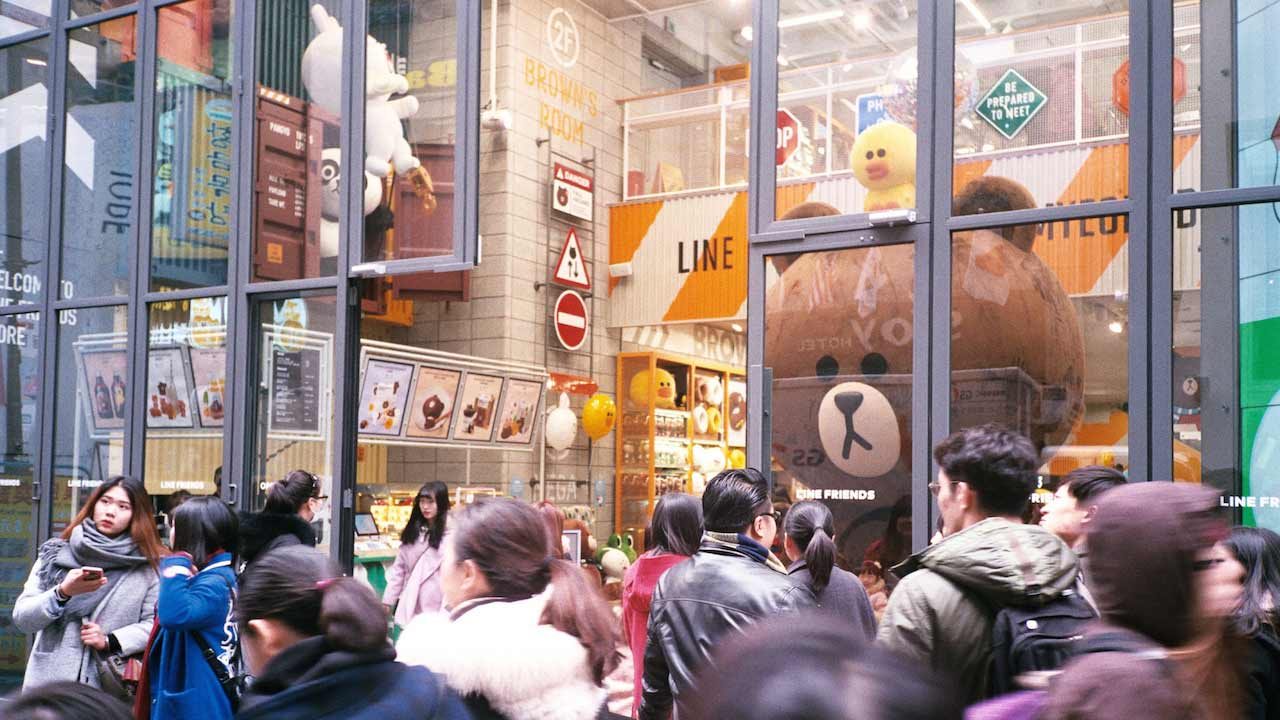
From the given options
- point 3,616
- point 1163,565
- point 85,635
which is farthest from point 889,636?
point 3,616

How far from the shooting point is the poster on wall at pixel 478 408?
9.80 metres

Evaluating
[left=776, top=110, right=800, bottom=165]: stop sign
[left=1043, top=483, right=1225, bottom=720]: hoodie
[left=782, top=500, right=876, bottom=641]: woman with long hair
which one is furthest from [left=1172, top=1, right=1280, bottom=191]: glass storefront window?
[left=1043, top=483, right=1225, bottom=720]: hoodie

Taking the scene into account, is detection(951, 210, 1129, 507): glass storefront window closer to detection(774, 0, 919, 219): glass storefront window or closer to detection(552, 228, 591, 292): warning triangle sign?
detection(774, 0, 919, 219): glass storefront window

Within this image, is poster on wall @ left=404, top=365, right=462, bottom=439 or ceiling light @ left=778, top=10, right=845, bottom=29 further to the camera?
poster on wall @ left=404, top=365, right=462, bottom=439

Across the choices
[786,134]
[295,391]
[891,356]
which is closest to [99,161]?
[295,391]

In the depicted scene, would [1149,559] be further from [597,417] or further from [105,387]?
[597,417]

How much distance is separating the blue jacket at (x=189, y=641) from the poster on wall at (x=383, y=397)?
434 centimetres

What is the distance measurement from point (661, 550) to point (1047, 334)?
77.4 inches

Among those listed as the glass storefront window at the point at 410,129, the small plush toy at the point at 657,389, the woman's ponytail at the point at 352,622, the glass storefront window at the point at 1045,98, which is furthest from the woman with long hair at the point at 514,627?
the small plush toy at the point at 657,389

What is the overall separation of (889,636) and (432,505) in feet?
16.7

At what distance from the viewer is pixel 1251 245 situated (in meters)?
4.82

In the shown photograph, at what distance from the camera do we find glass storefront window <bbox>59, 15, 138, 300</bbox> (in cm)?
807

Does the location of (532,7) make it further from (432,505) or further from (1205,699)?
(1205,699)

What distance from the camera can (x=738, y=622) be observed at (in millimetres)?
3227
